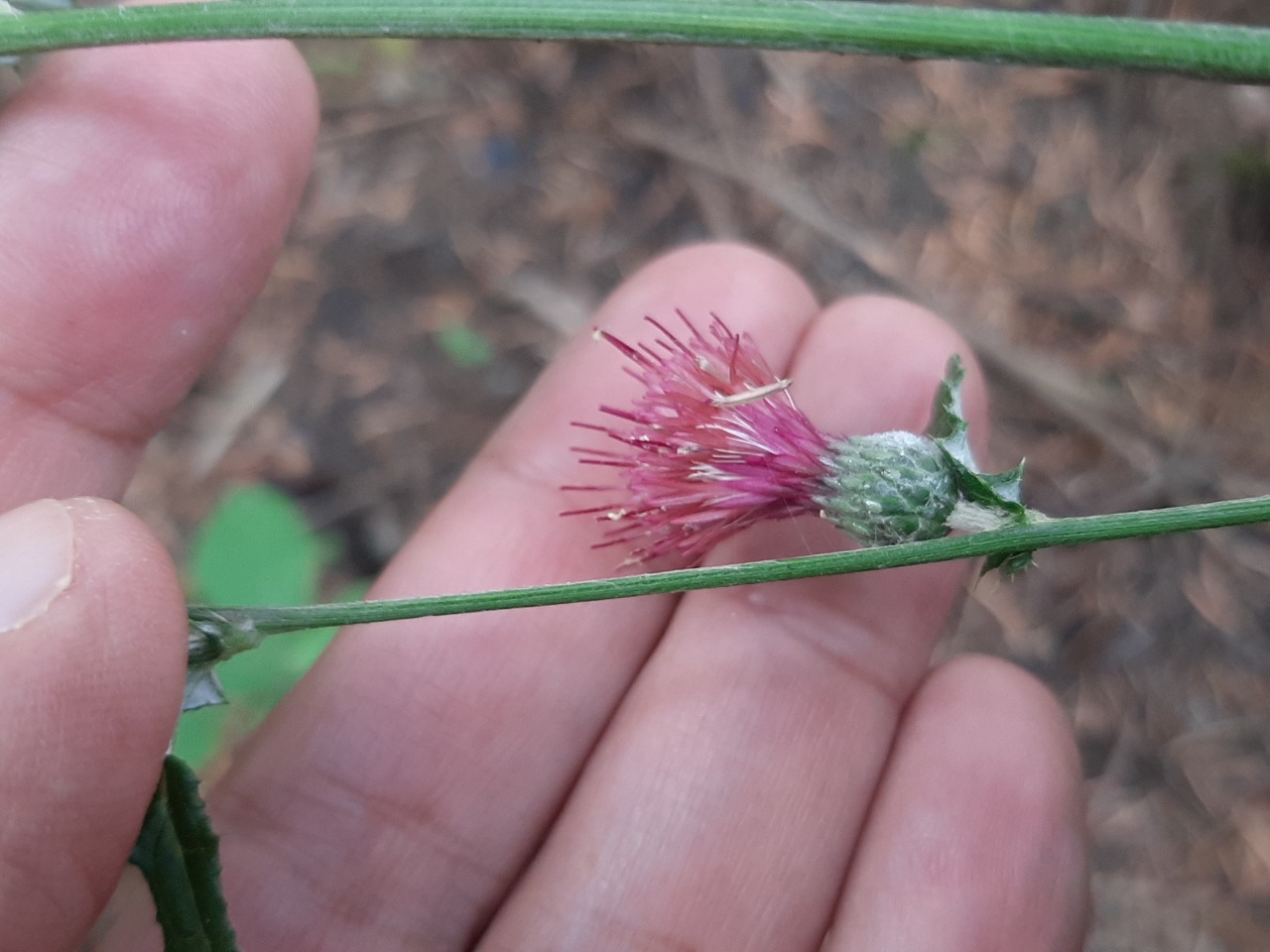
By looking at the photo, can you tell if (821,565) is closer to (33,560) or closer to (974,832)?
(974,832)

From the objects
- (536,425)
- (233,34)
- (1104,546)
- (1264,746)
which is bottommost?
(1264,746)

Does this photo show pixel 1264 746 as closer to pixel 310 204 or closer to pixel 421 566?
pixel 421 566

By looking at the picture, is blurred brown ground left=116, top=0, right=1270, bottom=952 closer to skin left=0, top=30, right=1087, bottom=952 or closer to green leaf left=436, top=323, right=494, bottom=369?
green leaf left=436, top=323, right=494, bottom=369

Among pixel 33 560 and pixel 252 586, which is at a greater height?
pixel 33 560

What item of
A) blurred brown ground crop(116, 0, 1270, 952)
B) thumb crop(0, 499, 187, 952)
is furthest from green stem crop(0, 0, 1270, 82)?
blurred brown ground crop(116, 0, 1270, 952)

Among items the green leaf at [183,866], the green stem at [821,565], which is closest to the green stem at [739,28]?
the green stem at [821,565]

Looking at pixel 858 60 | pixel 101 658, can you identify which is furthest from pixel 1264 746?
pixel 101 658

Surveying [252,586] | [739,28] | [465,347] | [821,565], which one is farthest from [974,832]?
[465,347]
